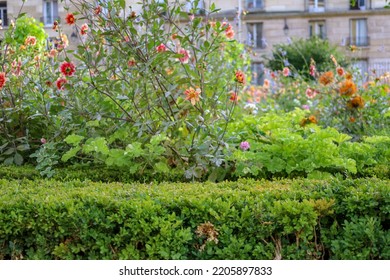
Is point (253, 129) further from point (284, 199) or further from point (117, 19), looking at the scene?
point (284, 199)

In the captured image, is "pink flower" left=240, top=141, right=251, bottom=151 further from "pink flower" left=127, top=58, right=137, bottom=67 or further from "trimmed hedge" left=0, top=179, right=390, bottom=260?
"trimmed hedge" left=0, top=179, right=390, bottom=260

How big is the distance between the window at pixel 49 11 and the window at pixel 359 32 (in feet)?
33.1

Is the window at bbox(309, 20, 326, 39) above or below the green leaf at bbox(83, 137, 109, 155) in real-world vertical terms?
above

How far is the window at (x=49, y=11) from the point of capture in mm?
20594

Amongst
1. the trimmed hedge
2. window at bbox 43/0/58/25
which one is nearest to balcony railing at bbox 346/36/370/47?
window at bbox 43/0/58/25

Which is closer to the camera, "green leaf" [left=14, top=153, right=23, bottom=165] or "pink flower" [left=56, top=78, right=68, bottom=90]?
"pink flower" [left=56, top=78, right=68, bottom=90]

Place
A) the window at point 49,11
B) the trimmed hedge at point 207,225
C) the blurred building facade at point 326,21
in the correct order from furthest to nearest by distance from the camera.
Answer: the blurred building facade at point 326,21
the window at point 49,11
the trimmed hedge at point 207,225

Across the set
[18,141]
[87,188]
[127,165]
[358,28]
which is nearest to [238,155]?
[127,165]

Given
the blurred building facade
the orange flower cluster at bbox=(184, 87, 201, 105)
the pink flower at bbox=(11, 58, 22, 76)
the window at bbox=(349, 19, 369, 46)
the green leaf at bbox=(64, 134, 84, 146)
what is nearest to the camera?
the orange flower cluster at bbox=(184, 87, 201, 105)

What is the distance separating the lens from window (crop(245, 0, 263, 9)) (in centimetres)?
2480

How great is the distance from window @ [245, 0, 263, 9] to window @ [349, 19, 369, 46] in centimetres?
315

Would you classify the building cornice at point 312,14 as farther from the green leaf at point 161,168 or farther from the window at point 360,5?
the green leaf at point 161,168

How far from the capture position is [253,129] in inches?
178

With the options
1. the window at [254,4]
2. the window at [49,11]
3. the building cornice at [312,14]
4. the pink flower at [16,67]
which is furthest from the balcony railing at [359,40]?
the pink flower at [16,67]
